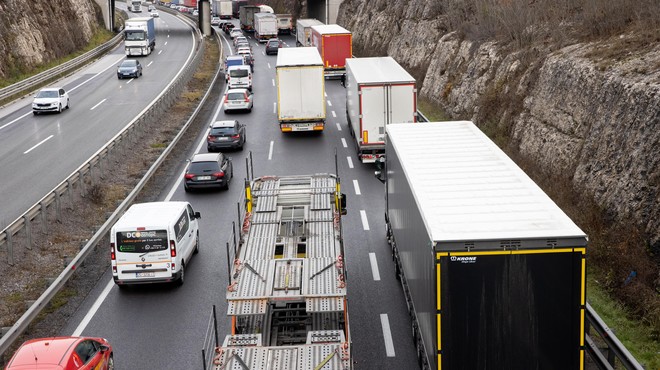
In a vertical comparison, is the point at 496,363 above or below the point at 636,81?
below

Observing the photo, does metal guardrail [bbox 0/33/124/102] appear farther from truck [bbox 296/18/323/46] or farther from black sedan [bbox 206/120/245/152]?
black sedan [bbox 206/120/245/152]

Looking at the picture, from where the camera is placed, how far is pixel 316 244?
1550cm

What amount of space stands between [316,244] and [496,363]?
5632 mm

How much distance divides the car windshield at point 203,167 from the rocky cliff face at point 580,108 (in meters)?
10.6

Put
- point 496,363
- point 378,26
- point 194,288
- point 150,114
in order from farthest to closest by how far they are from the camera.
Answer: point 378,26 → point 150,114 → point 194,288 → point 496,363

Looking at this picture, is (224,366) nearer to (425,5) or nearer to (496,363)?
(496,363)

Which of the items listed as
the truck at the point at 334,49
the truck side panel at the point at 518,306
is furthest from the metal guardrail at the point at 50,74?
the truck side panel at the point at 518,306

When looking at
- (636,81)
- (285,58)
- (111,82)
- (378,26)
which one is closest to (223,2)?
(378,26)

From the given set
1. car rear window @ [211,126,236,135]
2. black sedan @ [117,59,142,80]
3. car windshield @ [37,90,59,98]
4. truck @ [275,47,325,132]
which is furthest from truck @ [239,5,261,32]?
car rear window @ [211,126,236,135]

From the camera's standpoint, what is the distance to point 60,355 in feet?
40.4

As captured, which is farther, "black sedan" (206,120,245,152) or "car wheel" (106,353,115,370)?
"black sedan" (206,120,245,152)

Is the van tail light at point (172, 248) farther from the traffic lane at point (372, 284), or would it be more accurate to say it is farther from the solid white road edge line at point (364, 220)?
the solid white road edge line at point (364, 220)

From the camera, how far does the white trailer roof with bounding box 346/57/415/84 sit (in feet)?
100

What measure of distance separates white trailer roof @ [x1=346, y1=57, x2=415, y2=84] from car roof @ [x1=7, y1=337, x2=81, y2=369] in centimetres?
1953
